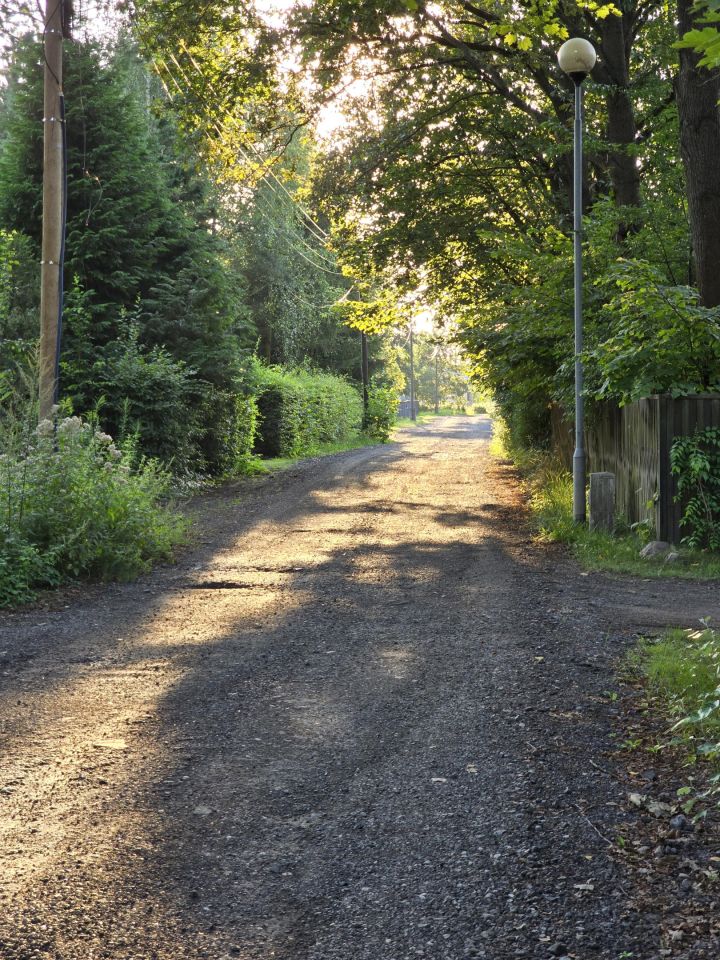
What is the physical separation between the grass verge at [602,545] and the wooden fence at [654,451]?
0.38 metres

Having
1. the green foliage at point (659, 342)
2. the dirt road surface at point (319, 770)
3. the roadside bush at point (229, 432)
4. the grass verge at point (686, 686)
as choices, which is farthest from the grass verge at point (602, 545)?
the roadside bush at point (229, 432)

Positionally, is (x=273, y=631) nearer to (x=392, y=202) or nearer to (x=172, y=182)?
(x=392, y=202)

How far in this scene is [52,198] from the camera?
12.4 meters

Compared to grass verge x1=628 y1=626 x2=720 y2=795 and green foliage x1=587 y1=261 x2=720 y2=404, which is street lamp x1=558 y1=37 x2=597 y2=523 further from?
grass verge x1=628 y1=626 x2=720 y2=795

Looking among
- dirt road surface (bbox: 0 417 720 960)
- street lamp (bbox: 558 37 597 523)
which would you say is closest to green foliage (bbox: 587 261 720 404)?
street lamp (bbox: 558 37 597 523)

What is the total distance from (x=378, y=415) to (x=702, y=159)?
3383 cm

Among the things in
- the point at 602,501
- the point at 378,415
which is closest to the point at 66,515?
the point at 602,501

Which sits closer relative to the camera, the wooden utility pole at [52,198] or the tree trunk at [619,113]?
the wooden utility pole at [52,198]

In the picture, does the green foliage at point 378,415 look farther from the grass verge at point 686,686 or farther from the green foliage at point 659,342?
the grass verge at point 686,686

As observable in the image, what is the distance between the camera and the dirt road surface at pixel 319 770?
323 cm

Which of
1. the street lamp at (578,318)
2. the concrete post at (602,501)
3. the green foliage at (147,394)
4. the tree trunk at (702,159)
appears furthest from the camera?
the green foliage at (147,394)

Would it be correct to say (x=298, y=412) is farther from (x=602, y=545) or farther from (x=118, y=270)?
(x=602, y=545)

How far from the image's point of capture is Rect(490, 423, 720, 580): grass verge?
1012 centimetres

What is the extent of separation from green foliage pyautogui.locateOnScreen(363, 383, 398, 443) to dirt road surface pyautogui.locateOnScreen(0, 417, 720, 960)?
35.6 metres
